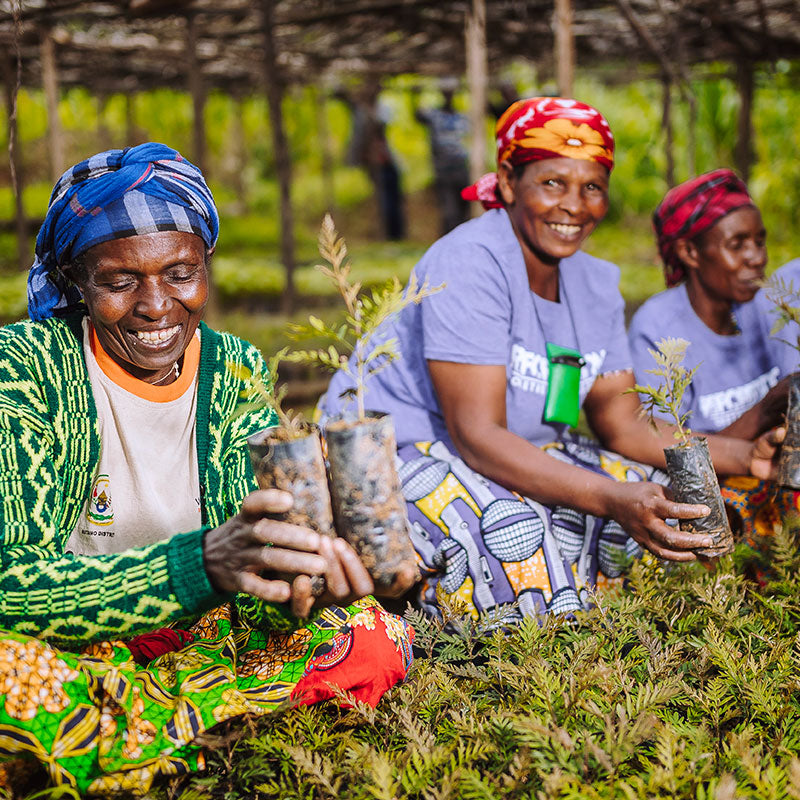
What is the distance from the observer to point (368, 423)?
1578 millimetres

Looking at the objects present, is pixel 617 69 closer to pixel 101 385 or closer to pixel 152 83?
pixel 152 83

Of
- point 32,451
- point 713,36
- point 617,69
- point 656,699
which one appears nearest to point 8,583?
point 32,451

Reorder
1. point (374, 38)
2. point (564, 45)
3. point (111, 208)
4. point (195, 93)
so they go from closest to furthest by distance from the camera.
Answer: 1. point (111, 208)
2. point (564, 45)
3. point (195, 93)
4. point (374, 38)

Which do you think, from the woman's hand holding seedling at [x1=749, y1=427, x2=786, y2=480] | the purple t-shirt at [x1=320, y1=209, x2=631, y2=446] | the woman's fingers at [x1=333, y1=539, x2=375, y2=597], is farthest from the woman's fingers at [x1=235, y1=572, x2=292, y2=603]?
the woman's hand holding seedling at [x1=749, y1=427, x2=786, y2=480]

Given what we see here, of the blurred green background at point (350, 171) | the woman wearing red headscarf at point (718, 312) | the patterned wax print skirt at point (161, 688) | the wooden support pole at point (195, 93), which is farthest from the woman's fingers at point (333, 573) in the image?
the blurred green background at point (350, 171)

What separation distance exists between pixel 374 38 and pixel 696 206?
6035 mm

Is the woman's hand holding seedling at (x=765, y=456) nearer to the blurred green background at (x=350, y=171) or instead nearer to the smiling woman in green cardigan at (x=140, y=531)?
the smiling woman in green cardigan at (x=140, y=531)

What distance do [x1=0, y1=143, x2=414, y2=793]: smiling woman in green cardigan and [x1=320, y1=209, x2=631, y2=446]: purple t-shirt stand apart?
647 mm

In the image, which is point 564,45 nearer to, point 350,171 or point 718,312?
point 718,312

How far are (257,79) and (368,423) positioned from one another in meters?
11.5

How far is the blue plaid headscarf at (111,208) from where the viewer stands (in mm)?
1919

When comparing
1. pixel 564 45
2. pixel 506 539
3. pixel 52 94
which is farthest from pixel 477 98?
pixel 506 539

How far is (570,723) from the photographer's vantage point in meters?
1.78

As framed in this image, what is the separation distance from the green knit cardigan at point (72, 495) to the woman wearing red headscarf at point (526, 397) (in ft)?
1.45
